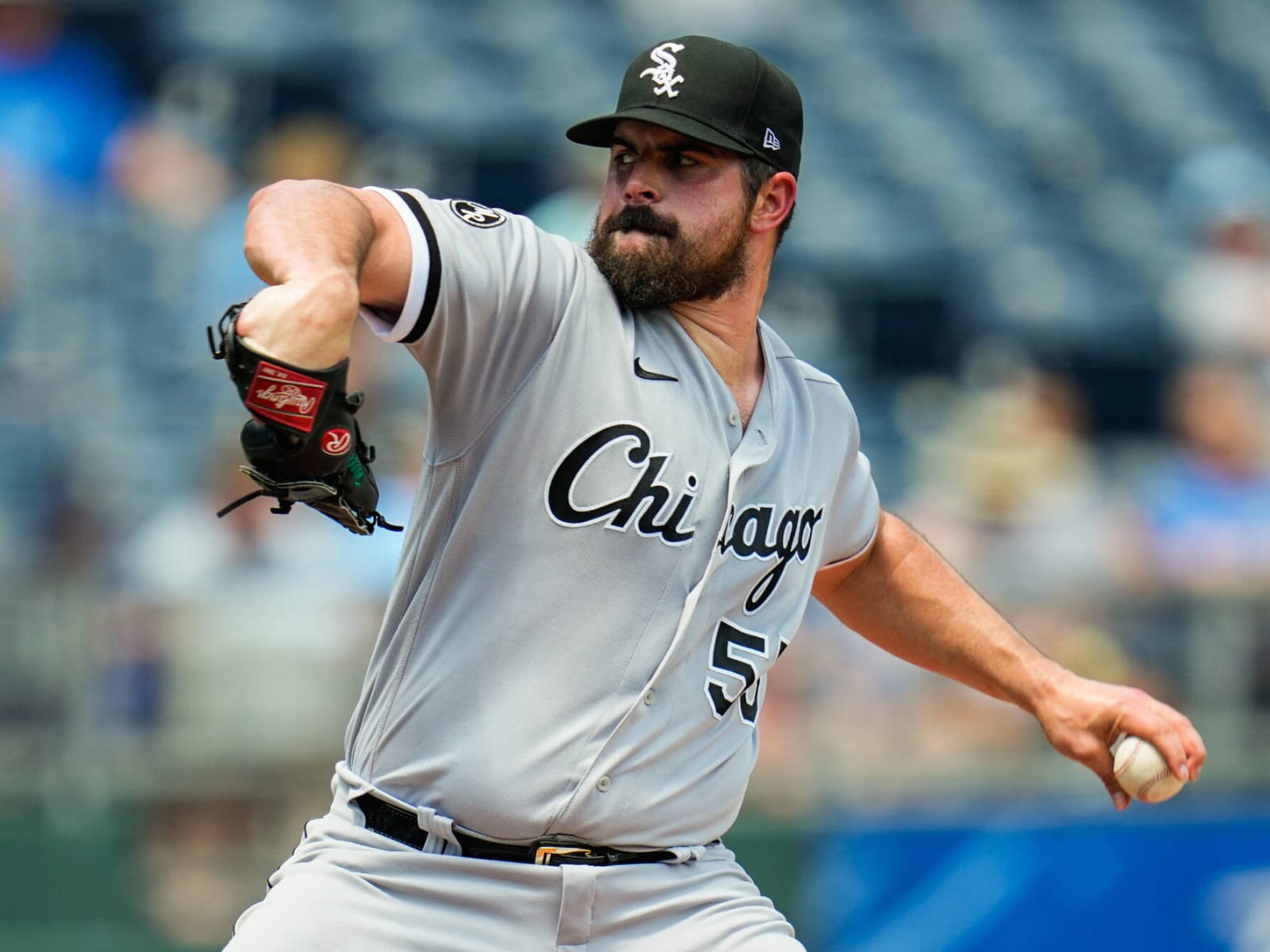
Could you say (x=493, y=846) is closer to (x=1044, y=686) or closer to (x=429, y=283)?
(x=429, y=283)

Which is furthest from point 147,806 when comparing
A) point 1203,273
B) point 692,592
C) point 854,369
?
point 1203,273

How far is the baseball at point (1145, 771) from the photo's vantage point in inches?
139

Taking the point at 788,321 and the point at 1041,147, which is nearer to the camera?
the point at 788,321

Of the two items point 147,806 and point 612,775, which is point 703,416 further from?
point 147,806

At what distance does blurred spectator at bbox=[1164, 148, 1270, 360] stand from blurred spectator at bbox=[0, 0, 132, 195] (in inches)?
212

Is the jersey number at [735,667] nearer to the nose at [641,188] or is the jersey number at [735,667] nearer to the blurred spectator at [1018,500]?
the nose at [641,188]

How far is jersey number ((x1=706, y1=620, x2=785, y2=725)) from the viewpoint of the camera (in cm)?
329

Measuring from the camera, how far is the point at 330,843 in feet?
10.4

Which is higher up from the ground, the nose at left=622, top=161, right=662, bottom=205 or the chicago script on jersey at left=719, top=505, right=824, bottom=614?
the nose at left=622, top=161, right=662, bottom=205

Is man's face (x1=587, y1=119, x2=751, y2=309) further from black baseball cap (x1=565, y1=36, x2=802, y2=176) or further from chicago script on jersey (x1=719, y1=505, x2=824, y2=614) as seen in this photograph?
chicago script on jersey (x1=719, y1=505, x2=824, y2=614)

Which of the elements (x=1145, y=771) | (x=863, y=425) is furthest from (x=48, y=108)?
(x=1145, y=771)

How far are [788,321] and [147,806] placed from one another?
4.38 metres

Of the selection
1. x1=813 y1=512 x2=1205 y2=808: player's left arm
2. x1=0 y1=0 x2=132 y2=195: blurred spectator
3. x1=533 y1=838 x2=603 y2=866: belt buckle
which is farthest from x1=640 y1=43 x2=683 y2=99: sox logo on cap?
x1=0 y1=0 x2=132 y2=195: blurred spectator

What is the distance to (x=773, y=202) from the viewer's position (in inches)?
137
